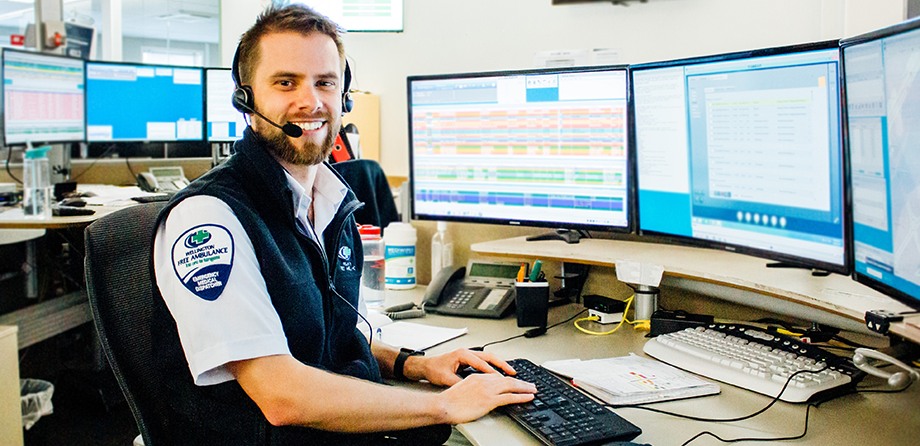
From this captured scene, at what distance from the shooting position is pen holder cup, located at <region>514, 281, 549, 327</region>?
4.89 ft

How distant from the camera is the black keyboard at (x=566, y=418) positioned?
930 mm

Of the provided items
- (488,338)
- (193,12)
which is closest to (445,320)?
(488,338)

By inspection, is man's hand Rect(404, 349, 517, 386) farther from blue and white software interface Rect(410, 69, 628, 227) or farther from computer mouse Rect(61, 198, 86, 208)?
computer mouse Rect(61, 198, 86, 208)

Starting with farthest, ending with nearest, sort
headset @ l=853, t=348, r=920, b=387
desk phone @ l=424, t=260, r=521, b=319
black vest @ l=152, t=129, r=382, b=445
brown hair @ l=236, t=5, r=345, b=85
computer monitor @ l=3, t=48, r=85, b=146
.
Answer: computer monitor @ l=3, t=48, r=85, b=146, desk phone @ l=424, t=260, r=521, b=319, brown hair @ l=236, t=5, r=345, b=85, black vest @ l=152, t=129, r=382, b=445, headset @ l=853, t=348, r=920, b=387

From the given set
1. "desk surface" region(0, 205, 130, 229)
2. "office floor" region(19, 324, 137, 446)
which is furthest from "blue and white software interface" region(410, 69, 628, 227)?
"office floor" region(19, 324, 137, 446)

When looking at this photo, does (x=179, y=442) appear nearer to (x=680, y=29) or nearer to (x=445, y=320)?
(x=445, y=320)

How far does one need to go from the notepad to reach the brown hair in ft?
2.43

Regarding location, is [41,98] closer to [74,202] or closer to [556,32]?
[74,202]

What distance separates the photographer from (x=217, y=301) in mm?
946

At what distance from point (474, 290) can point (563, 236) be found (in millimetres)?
275

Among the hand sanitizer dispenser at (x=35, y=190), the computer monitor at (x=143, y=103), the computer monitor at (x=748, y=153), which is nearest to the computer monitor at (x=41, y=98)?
the computer monitor at (x=143, y=103)

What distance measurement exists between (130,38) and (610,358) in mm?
4504

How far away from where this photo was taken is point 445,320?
161cm

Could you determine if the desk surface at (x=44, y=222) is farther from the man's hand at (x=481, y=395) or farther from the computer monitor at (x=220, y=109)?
the man's hand at (x=481, y=395)
